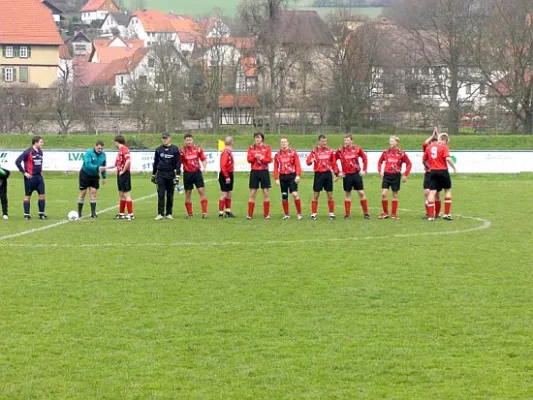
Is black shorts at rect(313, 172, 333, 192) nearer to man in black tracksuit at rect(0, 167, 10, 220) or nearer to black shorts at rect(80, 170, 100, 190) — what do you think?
black shorts at rect(80, 170, 100, 190)

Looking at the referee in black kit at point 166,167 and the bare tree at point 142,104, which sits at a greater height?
the bare tree at point 142,104

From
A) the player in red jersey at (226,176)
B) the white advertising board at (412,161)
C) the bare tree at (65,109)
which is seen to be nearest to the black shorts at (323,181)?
the player in red jersey at (226,176)

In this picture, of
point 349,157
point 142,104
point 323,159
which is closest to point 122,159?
point 323,159

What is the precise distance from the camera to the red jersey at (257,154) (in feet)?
69.6

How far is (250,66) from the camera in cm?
6519

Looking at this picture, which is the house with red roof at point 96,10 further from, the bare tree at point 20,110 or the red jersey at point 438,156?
the red jersey at point 438,156

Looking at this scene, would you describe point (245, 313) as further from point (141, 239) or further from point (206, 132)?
point (206, 132)

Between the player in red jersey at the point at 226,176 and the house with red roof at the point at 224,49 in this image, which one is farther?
the house with red roof at the point at 224,49

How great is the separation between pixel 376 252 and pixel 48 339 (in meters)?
7.11

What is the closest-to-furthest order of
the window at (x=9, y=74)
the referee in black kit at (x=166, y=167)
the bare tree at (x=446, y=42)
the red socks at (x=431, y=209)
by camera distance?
the red socks at (x=431, y=209) → the referee in black kit at (x=166, y=167) → the bare tree at (x=446, y=42) → the window at (x=9, y=74)

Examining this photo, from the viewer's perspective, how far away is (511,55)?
5847 centimetres

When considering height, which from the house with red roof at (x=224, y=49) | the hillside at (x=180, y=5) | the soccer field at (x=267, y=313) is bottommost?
the soccer field at (x=267, y=313)

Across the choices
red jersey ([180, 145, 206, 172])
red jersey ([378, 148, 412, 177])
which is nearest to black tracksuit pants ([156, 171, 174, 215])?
red jersey ([180, 145, 206, 172])

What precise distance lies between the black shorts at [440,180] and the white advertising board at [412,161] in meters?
19.3
